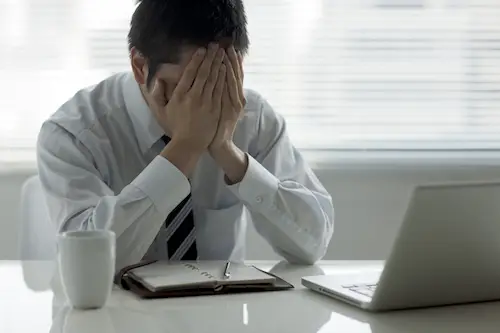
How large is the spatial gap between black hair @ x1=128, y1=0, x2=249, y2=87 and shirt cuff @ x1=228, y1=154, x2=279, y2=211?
0.82ft

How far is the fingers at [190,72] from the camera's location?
1631 millimetres

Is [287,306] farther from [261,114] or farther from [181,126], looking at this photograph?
[261,114]

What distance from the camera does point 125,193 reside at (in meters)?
1.52

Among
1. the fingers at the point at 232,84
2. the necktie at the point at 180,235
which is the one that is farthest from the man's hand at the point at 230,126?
the necktie at the point at 180,235

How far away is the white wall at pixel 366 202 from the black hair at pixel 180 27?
105cm

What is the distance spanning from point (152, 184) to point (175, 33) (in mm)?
321

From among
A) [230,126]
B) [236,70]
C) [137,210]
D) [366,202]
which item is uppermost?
[236,70]

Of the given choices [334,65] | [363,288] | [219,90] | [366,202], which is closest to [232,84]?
[219,90]

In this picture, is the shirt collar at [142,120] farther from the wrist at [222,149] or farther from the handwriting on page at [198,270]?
the handwriting on page at [198,270]

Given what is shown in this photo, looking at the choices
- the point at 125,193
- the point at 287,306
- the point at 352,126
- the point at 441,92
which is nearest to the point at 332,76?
the point at 352,126

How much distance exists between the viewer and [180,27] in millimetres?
1657

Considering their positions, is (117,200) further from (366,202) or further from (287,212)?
(366,202)

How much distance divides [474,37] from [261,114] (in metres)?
1.13

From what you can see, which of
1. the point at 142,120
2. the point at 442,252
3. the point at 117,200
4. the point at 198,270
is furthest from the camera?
the point at 142,120
